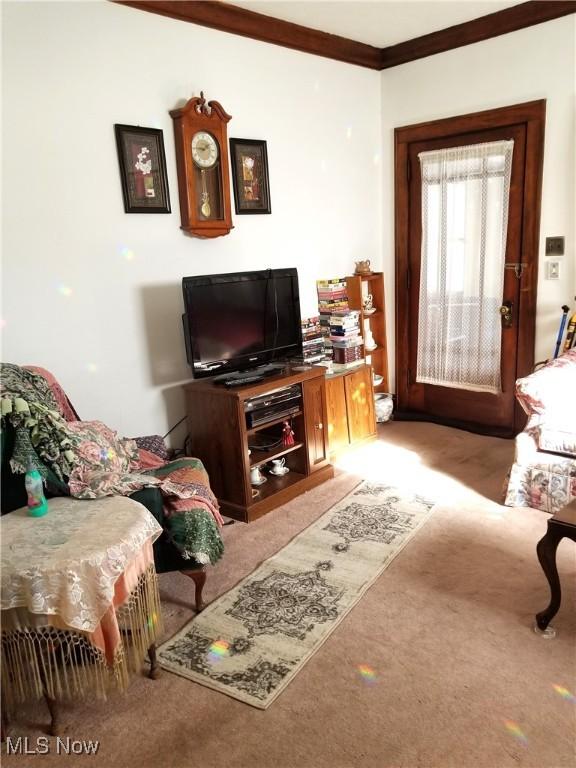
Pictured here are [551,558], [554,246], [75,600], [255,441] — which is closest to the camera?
[75,600]

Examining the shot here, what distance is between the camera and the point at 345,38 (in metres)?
4.03

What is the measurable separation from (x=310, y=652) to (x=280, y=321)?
193 centimetres

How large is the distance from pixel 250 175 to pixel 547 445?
2307 mm

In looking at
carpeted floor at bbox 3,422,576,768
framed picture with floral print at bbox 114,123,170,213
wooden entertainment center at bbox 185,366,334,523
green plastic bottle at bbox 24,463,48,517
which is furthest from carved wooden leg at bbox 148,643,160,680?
framed picture with floral print at bbox 114,123,170,213

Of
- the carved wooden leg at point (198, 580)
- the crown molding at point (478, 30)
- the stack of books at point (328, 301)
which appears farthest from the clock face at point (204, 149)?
the carved wooden leg at point (198, 580)

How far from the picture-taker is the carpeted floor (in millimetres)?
1706

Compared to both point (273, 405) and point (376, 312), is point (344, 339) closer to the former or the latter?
point (376, 312)

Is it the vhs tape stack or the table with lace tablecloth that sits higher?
the vhs tape stack

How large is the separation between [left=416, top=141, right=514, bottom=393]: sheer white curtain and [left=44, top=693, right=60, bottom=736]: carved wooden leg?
347cm

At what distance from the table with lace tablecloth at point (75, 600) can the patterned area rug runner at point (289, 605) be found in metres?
0.30

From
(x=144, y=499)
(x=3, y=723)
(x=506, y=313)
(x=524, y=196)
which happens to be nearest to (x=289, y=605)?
(x=144, y=499)

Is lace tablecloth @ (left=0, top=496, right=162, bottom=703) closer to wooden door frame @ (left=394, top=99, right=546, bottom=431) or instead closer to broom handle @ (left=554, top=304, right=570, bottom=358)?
broom handle @ (left=554, top=304, right=570, bottom=358)

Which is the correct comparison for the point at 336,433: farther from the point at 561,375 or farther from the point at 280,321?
the point at 561,375

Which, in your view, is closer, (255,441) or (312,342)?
(255,441)
